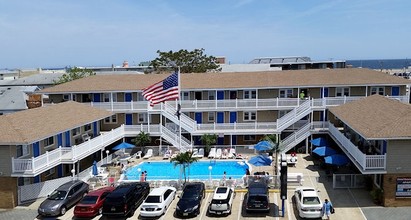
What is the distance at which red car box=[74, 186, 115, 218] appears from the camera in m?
23.7

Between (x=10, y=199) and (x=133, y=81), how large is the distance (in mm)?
20863

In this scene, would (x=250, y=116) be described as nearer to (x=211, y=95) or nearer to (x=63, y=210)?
(x=211, y=95)

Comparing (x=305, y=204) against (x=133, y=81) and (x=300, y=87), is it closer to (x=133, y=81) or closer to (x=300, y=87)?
(x=300, y=87)

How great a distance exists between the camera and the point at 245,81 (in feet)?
139

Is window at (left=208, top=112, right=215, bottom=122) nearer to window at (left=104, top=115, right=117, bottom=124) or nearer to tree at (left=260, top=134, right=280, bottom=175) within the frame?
tree at (left=260, top=134, right=280, bottom=175)

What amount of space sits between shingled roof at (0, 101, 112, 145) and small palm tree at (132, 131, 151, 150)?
12.1ft

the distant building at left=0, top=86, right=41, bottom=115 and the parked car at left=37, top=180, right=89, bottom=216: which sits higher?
the distant building at left=0, top=86, right=41, bottom=115

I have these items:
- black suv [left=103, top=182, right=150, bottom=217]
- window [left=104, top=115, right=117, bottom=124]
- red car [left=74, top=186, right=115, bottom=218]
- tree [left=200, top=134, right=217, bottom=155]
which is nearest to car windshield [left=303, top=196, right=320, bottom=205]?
black suv [left=103, top=182, right=150, bottom=217]

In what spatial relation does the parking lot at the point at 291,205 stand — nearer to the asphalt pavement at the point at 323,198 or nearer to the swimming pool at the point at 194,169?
the asphalt pavement at the point at 323,198

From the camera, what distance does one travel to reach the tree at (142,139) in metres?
39.1

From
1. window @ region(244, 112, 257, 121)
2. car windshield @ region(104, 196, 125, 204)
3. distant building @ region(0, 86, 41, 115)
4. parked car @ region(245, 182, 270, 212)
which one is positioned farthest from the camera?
distant building @ region(0, 86, 41, 115)

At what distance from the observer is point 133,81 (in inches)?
1756

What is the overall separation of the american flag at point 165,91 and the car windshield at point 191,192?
22.4 ft

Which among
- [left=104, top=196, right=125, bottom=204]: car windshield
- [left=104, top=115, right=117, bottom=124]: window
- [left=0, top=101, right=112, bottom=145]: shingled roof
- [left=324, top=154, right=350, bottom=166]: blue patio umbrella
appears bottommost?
[left=104, top=196, right=125, bottom=204]: car windshield
